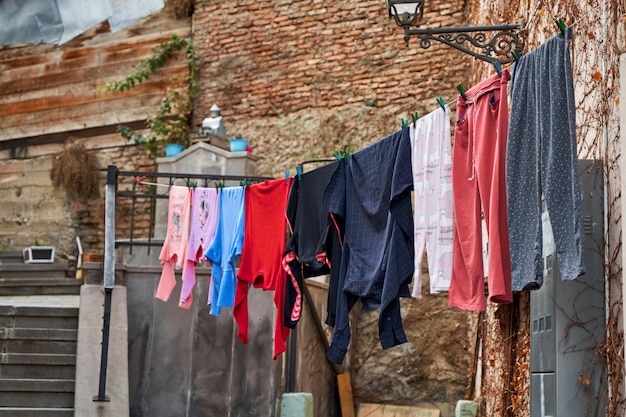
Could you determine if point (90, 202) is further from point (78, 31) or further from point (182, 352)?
point (182, 352)

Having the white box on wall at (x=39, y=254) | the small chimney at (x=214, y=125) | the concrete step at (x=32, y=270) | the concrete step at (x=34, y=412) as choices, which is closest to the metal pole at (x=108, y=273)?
the concrete step at (x=34, y=412)

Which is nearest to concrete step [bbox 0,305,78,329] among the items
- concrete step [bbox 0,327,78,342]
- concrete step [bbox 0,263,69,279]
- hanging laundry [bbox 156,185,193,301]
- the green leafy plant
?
concrete step [bbox 0,327,78,342]

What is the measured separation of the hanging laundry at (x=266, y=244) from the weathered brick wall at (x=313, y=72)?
4.32 meters

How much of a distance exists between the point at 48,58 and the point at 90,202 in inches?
97.1

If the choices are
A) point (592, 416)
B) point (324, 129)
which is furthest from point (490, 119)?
point (324, 129)

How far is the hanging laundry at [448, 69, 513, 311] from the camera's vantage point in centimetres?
544

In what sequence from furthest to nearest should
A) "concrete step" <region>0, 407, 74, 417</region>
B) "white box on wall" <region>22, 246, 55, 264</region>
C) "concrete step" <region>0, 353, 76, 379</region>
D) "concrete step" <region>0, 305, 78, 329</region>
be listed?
"white box on wall" <region>22, 246, 55, 264</region> → "concrete step" <region>0, 305, 78, 329</region> → "concrete step" <region>0, 353, 76, 379</region> → "concrete step" <region>0, 407, 74, 417</region>

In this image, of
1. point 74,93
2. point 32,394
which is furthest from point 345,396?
point 74,93

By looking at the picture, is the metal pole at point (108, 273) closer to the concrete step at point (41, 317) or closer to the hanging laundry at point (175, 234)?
the hanging laundry at point (175, 234)

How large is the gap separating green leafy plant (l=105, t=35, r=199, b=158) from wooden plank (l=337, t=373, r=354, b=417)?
430cm

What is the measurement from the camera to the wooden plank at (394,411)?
10617 millimetres

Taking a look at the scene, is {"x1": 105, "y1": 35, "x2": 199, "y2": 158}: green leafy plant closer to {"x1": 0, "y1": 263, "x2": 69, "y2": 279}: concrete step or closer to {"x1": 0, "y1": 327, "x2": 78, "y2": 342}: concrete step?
{"x1": 0, "y1": 263, "x2": 69, "y2": 279}: concrete step

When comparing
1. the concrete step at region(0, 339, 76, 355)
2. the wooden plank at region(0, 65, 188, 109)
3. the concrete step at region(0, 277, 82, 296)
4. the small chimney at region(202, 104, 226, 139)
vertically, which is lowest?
the concrete step at region(0, 339, 76, 355)

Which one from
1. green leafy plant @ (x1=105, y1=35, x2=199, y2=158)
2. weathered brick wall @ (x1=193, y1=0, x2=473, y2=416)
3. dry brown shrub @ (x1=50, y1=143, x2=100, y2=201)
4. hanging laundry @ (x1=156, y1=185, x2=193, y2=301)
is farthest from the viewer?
dry brown shrub @ (x1=50, y1=143, x2=100, y2=201)
